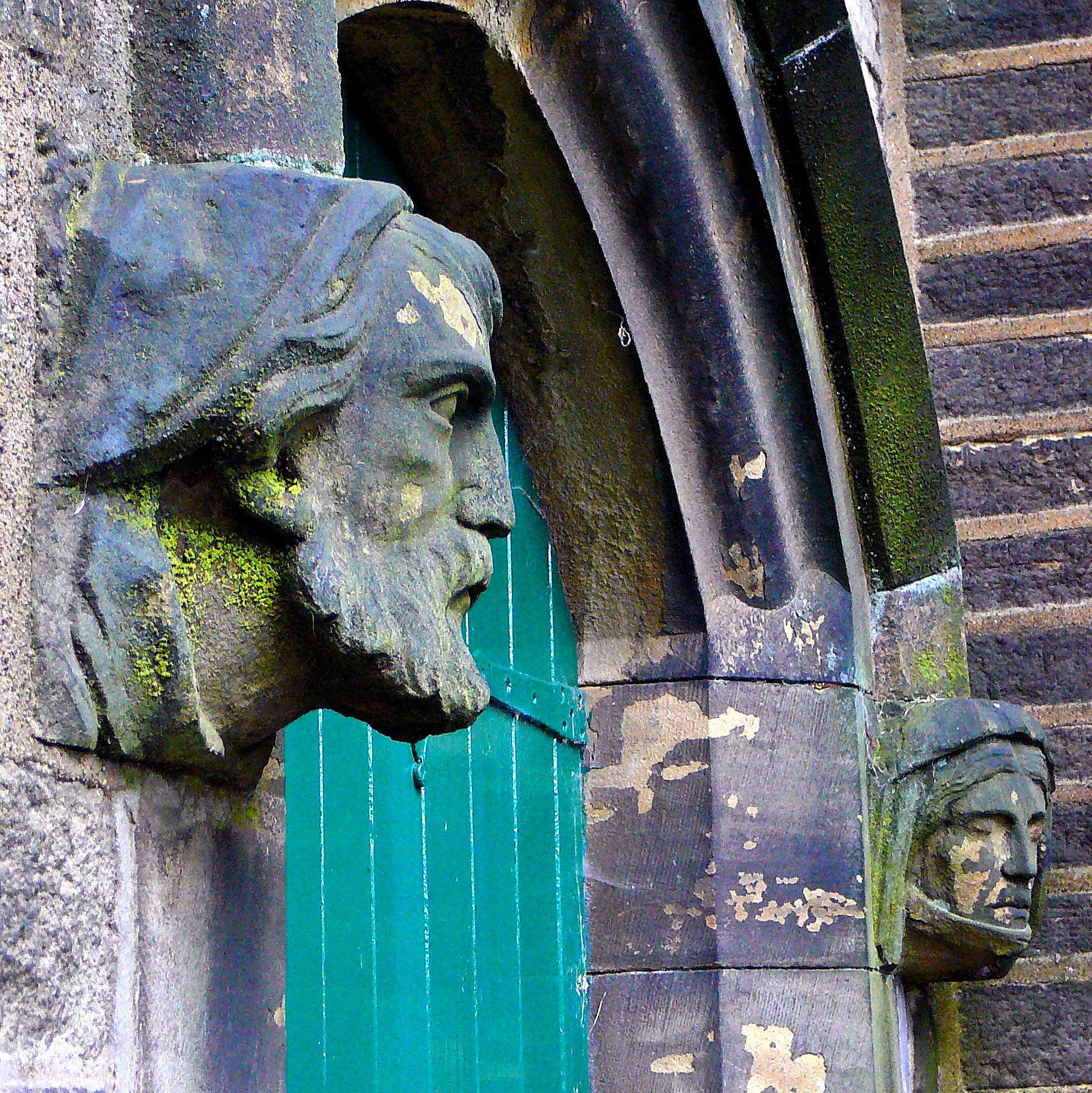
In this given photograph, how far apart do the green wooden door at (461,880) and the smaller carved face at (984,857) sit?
0.55 meters

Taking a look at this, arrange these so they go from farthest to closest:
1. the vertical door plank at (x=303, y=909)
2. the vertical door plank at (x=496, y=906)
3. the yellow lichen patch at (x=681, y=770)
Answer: the yellow lichen patch at (x=681, y=770) → the vertical door plank at (x=496, y=906) → the vertical door plank at (x=303, y=909)

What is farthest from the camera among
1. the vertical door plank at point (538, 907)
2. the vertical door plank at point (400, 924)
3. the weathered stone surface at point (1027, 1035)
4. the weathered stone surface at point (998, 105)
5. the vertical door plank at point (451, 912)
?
the weathered stone surface at point (998, 105)

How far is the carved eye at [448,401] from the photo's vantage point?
103cm

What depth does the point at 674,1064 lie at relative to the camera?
2199 mm

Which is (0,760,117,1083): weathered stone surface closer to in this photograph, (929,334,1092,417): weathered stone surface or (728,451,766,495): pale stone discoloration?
(728,451,766,495): pale stone discoloration

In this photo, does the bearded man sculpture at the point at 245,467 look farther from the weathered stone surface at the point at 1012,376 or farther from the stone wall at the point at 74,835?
the weathered stone surface at the point at 1012,376

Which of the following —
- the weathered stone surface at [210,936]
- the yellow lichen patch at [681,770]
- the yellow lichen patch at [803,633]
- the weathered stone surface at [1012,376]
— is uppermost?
the weathered stone surface at [1012,376]

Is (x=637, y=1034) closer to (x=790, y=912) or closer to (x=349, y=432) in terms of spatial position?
(x=790, y=912)

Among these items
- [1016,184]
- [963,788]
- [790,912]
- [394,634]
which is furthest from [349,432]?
[1016,184]

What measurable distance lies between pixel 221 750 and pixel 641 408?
4.30 feet

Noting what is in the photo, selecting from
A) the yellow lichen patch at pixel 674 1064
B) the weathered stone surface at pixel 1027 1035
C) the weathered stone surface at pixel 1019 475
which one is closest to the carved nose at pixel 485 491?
the yellow lichen patch at pixel 674 1064

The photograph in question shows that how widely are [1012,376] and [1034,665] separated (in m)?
0.55

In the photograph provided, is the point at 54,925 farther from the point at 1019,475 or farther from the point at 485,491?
the point at 1019,475

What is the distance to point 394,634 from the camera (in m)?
1.00
